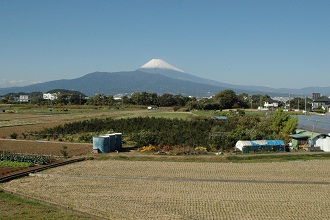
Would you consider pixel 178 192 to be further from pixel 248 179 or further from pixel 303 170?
pixel 303 170

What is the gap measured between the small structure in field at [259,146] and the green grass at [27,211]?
589 inches

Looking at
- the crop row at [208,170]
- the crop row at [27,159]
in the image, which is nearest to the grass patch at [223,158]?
the crop row at [208,170]

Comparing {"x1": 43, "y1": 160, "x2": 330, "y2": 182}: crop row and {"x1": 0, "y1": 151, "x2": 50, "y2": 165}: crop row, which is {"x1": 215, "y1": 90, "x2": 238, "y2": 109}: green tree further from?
{"x1": 0, "y1": 151, "x2": 50, "y2": 165}: crop row

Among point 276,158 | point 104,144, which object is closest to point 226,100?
point 276,158

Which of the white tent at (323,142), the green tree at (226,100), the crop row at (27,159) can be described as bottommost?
the crop row at (27,159)

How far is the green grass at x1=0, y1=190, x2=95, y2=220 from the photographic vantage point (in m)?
12.2

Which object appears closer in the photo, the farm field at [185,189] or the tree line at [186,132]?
the farm field at [185,189]

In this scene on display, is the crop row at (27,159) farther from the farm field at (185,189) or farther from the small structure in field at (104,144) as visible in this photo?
the small structure in field at (104,144)

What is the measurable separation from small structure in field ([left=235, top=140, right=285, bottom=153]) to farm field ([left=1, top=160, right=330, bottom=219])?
3956mm

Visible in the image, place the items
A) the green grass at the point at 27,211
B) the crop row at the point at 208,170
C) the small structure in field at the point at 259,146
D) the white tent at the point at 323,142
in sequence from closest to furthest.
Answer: the green grass at the point at 27,211 → the crop row at the point at 208,170 → the small structure in field at the point at 259,146 → the white tent at the point at 323,142

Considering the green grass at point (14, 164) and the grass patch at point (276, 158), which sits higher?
the green grass at point (14, 164)

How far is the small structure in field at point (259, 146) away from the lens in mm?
25406

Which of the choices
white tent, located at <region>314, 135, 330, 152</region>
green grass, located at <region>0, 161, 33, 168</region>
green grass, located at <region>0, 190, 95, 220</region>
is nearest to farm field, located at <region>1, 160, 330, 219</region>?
green grass, located at <region>0, 190, 95, 220</region>

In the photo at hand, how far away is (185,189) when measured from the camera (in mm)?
15727
